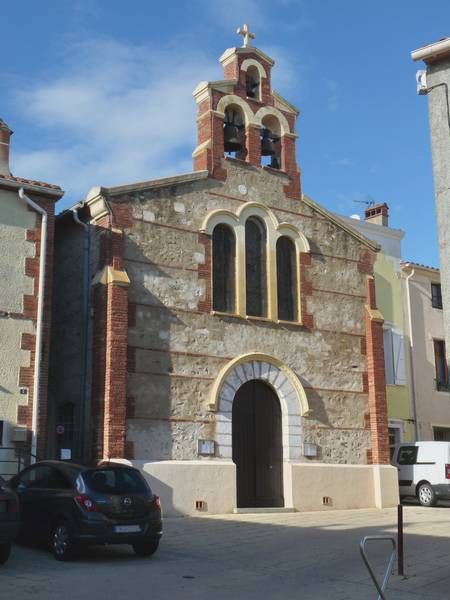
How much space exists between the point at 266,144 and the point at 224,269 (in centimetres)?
418

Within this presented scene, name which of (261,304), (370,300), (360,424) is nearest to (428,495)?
(360,424)

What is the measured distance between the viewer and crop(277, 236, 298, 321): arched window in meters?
21.4

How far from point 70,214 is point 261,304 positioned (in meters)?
5.54

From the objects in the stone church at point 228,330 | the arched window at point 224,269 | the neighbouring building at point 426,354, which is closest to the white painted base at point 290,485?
the stone church at point 228,330

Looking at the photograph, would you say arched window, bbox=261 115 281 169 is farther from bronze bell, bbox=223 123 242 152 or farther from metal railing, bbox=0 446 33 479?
metal railing, bbox=0 446 33 479

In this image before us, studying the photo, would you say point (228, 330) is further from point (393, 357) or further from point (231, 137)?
point (393, 357)

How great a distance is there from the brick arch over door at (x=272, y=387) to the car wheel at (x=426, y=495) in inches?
183

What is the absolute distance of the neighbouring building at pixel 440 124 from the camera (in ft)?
36.2

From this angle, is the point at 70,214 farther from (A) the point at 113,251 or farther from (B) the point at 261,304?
(B) the point at 261,304

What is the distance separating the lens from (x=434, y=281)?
29484mm

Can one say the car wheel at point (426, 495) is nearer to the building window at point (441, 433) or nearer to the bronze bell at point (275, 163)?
the building window at point (441, 433)

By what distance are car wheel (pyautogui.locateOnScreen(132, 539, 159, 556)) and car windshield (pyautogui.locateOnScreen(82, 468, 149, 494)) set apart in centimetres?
78

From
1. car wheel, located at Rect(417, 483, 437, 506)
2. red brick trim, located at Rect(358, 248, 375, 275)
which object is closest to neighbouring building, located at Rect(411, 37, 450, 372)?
red brick trim, located at Rect(358, 248, 375, 275)

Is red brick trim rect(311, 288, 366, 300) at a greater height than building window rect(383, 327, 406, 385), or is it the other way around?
red brick trim rect(311, 288, 366, 300)
